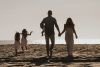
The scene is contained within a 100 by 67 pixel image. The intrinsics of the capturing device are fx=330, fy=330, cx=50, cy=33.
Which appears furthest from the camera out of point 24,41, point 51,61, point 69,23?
point 24,41

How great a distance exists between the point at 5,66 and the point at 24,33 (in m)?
15.0

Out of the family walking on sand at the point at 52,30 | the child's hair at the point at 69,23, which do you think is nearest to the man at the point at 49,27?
the family walking on sand at the point at 52,30

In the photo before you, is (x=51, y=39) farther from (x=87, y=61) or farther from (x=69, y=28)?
(x=87, y=61)

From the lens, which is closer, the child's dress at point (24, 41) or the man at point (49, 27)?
the man at point (49, 27)

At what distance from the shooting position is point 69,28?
16.4m

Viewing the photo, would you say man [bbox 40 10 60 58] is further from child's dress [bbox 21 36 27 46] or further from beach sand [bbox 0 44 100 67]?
child's dress [bbox 21 36 27 46]

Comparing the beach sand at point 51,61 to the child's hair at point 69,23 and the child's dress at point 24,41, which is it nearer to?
the child's hair at point 69,23

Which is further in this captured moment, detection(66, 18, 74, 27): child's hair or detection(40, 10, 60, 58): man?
detection(40, 10, 60, 58): man

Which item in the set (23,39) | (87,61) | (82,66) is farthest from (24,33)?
(82,66)

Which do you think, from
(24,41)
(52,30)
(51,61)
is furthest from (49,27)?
(24,41)

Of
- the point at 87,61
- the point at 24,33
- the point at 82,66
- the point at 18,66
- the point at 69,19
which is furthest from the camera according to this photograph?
the point at 24,33

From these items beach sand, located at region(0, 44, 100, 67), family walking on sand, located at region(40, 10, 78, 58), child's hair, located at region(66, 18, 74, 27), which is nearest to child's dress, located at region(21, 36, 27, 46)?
beach sand, located at region(0, 44, 100, 67)

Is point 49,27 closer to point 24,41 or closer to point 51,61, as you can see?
point 51,61

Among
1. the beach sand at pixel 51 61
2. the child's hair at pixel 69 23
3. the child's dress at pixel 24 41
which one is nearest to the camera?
the beach sand at pixel 51 61
